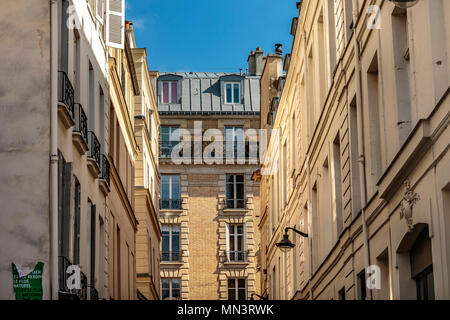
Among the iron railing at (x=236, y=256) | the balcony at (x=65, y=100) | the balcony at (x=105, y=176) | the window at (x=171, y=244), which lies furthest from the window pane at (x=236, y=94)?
the balcony at (x=65, y=100)

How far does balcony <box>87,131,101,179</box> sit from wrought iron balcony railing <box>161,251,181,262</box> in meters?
32.2

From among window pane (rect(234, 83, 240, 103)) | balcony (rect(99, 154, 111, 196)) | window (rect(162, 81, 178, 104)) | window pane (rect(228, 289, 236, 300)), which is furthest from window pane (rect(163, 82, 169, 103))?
balcony (rect(99, 154, 111, 196))

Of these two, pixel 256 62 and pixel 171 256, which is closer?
pixel 171 256

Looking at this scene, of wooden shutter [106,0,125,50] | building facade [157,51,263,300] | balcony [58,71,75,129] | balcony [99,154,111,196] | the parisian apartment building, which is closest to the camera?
the parisian apartment building

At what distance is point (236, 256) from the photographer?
5522 cm

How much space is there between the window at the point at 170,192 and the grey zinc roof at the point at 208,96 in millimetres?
3945

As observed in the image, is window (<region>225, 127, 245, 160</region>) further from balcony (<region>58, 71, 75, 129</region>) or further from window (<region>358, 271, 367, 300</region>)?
balcony (<region>58, 71, 75, 129</region>)

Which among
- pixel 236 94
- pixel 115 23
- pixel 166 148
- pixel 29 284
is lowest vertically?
pixel 29 284

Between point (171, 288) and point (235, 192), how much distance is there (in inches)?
252

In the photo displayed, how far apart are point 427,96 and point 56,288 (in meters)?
6.83

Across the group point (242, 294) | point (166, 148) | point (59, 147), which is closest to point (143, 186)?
point (242, 294)

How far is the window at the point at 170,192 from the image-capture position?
5578 centimetres

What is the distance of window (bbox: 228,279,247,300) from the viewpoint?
178 feet

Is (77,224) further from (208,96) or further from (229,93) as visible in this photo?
(229,93)
